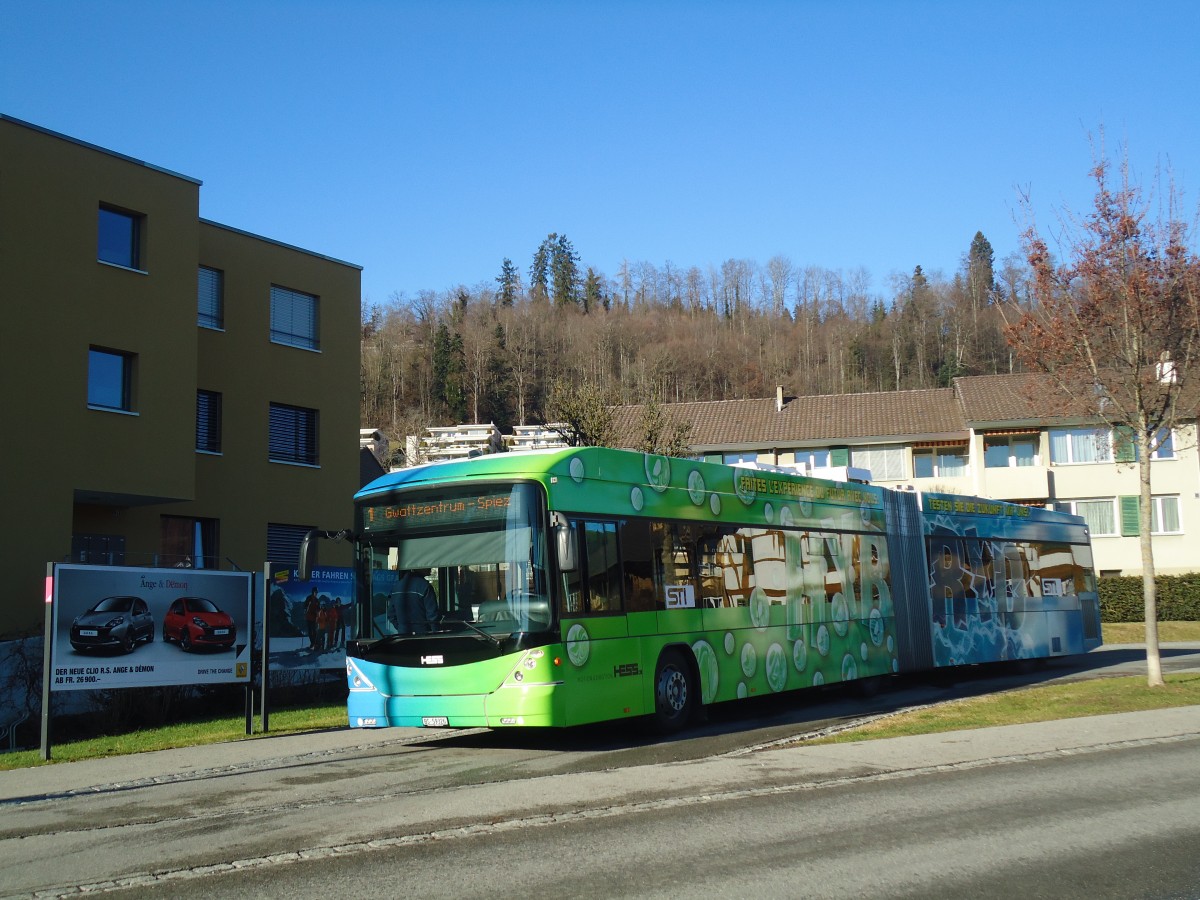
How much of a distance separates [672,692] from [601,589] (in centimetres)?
181

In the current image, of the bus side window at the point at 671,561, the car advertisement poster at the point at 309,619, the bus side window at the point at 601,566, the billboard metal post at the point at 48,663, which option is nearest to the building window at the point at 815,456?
the car advertisement poster at the point at 309,619

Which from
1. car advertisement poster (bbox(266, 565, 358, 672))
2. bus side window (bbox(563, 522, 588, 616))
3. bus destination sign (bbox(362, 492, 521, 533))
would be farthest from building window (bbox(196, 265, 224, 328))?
bus side window (bbox(563, 522, 588, 616))

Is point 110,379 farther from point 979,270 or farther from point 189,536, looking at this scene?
point 979,270

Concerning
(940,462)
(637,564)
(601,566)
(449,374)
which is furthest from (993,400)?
(449,374)

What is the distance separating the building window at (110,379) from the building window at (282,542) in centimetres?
578

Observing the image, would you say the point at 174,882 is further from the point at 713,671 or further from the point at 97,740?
the point at 97,740

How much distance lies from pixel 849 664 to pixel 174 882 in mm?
12021

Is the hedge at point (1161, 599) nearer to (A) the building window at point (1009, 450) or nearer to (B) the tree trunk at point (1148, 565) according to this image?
(A) the building window at point (1009, 450)

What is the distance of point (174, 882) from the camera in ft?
21.9

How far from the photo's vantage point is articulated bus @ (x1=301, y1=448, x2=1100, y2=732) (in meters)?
11.8

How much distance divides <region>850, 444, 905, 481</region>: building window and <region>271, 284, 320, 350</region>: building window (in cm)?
3093

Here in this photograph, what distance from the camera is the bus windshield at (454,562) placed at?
1177 centimetres

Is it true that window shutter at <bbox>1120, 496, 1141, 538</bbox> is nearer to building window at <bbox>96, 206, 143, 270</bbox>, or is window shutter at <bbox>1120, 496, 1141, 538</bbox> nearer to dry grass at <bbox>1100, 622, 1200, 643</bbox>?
dry grass at <bbox>1100, 622, 1200, 643</bbox>

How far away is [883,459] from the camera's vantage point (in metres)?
55.1
